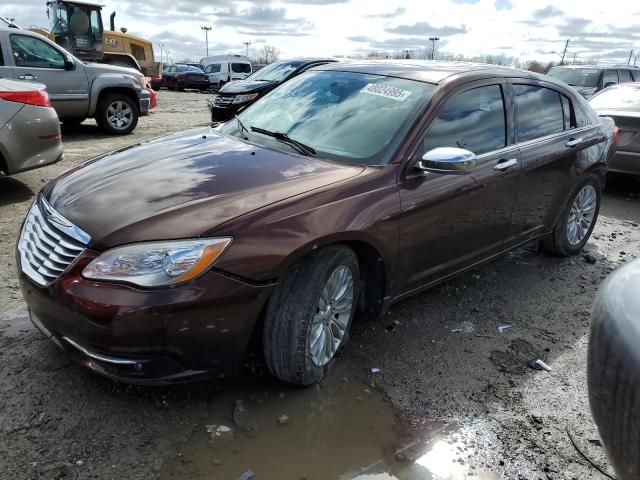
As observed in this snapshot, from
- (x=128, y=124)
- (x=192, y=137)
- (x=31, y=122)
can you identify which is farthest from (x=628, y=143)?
(x=128, y=124)

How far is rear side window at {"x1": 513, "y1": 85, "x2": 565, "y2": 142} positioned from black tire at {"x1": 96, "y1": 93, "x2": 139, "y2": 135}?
8.30 m

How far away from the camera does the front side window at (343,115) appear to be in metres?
3.21

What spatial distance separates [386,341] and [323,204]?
1.16 m

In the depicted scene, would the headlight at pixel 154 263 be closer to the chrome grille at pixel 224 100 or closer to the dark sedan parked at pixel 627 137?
the dark sedan parked at pixel 627 137

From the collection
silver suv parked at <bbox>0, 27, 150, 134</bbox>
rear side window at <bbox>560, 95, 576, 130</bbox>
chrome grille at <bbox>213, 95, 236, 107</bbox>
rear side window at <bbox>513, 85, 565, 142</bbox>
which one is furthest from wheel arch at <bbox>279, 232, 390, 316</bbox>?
chrome grille at <bbox>213, 95, 236, 107</bbox>

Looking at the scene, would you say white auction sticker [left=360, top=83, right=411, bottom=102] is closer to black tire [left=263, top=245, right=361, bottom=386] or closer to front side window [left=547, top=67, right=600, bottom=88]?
black tire [left=263, top=245, right=361, bottom=386]

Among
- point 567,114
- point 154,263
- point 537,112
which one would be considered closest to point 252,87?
point 567,114

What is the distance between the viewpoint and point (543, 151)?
4.11 m

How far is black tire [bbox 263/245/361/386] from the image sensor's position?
2.61 metres

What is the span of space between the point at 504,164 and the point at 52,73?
8.39 m

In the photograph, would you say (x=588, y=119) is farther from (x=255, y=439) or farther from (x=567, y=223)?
(x=255, y=439)

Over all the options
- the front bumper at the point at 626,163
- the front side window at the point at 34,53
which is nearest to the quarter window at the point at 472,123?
the front bumper at the point at 626,163

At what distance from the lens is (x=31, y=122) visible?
554 centimetres

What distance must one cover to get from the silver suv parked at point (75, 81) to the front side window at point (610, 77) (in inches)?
442
